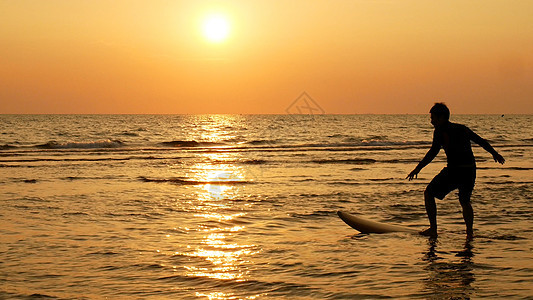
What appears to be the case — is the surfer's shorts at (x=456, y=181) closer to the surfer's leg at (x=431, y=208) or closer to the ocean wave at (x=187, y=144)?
the surfer's leg at (x=431, y=208)

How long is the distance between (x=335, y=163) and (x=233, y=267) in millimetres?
18925

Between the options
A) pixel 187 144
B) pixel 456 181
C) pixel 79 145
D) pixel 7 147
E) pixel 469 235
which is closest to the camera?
pixel 456 181

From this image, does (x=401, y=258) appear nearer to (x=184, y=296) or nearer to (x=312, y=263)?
(x=312, y=263)

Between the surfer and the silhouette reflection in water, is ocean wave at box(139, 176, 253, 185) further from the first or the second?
the silhouette reflection in water

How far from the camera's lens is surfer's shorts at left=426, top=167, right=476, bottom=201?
354 inches

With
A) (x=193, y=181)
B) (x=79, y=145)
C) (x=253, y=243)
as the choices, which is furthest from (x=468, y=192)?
(x=79, y=145)

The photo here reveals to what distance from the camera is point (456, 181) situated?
9023 mm

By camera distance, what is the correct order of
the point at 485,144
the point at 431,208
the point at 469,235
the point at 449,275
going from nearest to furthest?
the point at 449,275, the point at 485,144, the point at 469,235, the point at 431,208

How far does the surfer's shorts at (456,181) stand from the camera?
29.5 ft

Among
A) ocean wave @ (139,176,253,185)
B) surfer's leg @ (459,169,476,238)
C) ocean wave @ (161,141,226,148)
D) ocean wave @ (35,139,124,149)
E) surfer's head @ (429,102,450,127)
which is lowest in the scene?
ocean wave @ (139,176,253,185)

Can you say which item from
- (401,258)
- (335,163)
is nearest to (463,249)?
(401,258)

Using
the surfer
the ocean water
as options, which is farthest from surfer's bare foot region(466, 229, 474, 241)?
the ocean water

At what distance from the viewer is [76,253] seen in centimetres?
825

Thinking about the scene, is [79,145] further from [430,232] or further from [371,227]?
[430,232]
